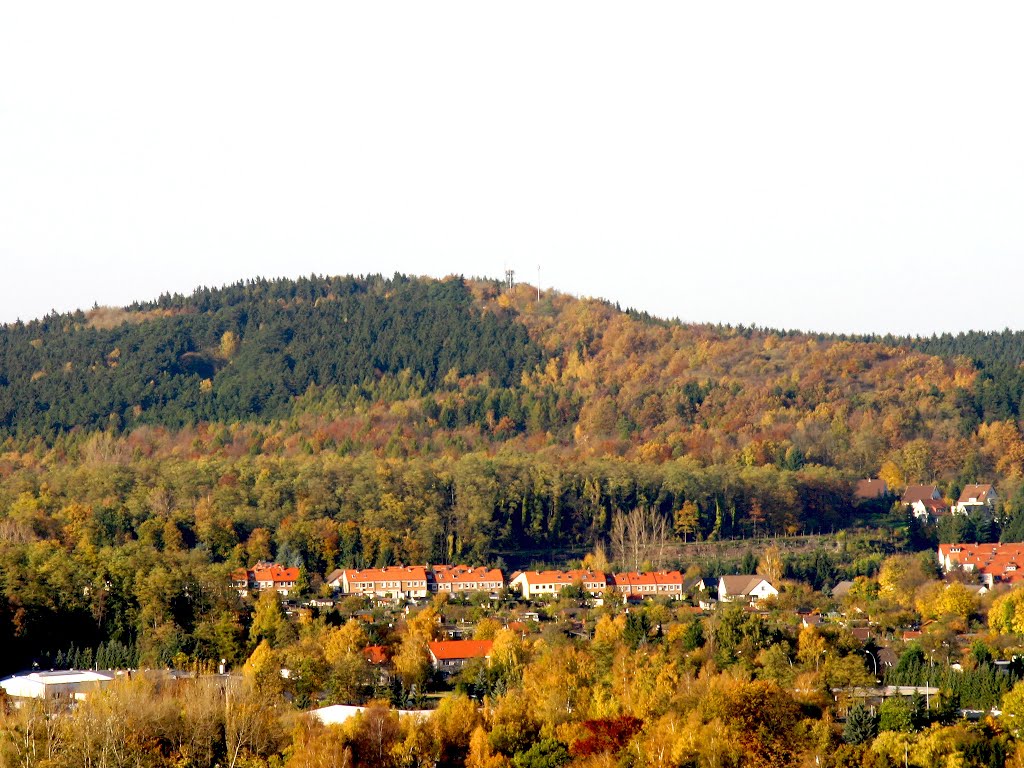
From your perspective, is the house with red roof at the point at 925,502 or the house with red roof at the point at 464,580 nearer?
the house with red roof at the point at 464,580

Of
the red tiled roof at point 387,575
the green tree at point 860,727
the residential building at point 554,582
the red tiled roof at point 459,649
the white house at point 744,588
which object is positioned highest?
the red tiled roof at point 387,575

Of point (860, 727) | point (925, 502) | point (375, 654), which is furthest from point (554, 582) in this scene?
point (860, 727)

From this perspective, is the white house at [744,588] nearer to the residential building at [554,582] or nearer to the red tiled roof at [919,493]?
→ the residential building at [554,582]

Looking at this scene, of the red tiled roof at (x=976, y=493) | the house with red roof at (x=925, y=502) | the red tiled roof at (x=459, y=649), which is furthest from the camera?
the red tiled roof at (x=976, y=493)

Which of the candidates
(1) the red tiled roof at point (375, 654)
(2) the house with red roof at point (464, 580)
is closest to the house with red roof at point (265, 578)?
(2) the house with red roof at point (464, 580)

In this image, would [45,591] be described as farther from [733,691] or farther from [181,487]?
[733,691]

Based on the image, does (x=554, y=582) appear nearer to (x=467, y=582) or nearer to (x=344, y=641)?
(x=467, y=582)

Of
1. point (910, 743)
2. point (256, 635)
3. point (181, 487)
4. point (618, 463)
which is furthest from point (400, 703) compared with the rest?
point (618, 463)

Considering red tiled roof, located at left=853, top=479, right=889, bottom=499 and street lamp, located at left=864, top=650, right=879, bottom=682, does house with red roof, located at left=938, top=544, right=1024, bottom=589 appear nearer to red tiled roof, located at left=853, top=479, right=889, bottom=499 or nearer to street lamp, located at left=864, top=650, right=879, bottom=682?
red tiled roof, located at left=853, top=479, right=889, bottom=499

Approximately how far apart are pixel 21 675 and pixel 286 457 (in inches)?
1476

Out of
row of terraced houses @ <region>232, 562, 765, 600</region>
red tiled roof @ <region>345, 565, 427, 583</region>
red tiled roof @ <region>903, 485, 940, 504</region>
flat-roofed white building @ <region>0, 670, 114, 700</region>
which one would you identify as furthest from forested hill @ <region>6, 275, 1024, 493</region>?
flat-roofed white building @ <region>0, 670, 114, 700</region>

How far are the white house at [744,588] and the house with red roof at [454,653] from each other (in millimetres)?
12331

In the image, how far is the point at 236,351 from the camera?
104 meters

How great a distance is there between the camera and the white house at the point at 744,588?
55.9 metres
